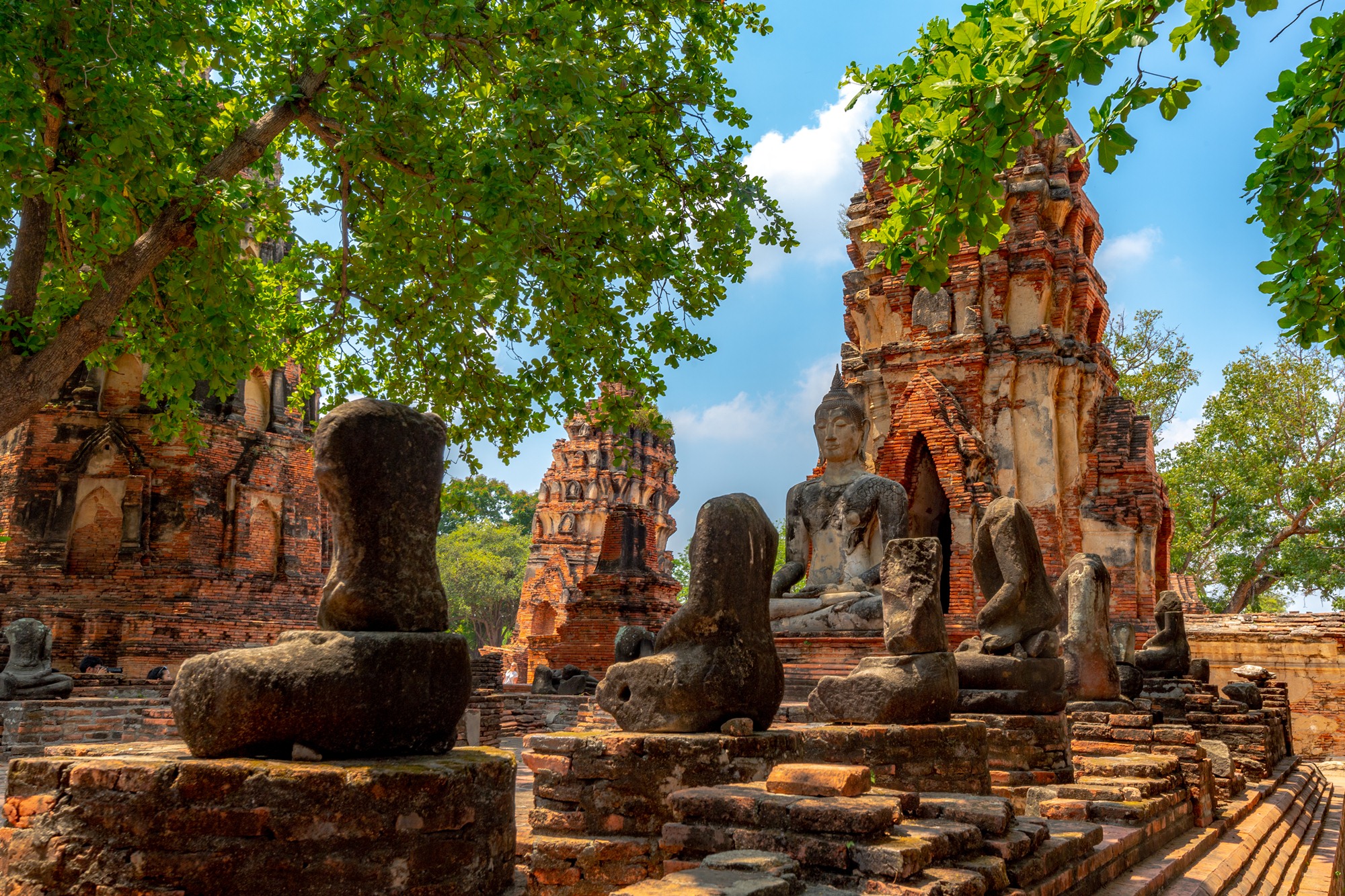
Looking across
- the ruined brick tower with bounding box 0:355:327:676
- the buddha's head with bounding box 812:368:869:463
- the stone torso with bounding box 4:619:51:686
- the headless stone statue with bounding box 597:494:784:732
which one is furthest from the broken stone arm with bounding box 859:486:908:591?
the ruined brick tower with bounding box 0:355:327:676

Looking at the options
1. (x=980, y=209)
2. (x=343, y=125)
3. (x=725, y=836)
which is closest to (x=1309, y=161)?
(x=980, y=209)

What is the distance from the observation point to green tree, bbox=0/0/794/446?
25.8ft

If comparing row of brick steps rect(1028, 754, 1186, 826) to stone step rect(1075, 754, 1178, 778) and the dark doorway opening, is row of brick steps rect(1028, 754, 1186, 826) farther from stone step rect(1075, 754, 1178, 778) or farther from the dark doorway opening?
the dark doorway opening

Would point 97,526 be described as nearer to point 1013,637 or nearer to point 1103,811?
point 1013,637

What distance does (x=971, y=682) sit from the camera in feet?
20.4

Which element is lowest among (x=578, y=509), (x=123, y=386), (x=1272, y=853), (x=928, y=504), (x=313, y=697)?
(x=1272, y=853)

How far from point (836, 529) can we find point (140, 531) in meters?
13.0

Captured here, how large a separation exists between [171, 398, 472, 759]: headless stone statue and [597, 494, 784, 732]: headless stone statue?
0.86m

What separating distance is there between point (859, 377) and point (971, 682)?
1025 cm

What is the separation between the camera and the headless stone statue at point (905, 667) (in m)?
4.72

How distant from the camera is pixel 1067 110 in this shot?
15.2 ft

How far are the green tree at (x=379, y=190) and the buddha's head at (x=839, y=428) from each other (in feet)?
5.69

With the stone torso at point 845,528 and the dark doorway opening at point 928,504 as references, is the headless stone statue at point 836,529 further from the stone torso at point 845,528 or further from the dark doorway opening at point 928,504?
the dark doorway opening at point 928,504

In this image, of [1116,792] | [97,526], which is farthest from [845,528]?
[97,526]
